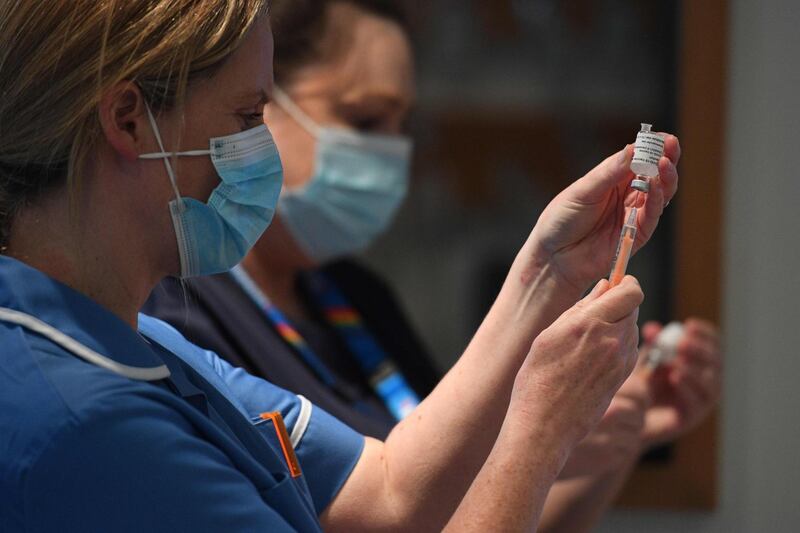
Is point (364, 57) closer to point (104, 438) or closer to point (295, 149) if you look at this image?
point (295, 149)

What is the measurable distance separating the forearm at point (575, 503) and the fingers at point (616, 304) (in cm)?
83

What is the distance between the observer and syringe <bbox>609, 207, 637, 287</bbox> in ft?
4.17

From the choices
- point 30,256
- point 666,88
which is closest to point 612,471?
point 30,256

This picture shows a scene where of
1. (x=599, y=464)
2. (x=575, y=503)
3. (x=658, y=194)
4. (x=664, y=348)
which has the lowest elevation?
(x=575, y=503)

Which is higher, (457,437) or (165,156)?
(165,156)

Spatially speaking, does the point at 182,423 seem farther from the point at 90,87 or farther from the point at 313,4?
the point at 313,4

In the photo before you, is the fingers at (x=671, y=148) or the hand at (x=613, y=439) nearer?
the fingers at (x=671, y=148)

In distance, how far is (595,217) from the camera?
1.40 metres

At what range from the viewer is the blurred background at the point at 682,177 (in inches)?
116

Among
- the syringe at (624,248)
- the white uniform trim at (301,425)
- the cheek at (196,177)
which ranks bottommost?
the white uniform trim at (301,425)

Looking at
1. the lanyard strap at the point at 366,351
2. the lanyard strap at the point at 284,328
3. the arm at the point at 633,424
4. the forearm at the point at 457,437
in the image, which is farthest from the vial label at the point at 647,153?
the lanyard strap at the point at 366,351

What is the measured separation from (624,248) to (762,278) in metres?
1.83

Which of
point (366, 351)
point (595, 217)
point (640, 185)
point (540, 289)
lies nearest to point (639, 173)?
point (640, 185)

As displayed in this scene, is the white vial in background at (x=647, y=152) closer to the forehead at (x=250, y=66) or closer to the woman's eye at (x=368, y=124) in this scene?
the forehead at (x=250, y=66)
